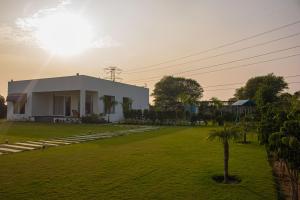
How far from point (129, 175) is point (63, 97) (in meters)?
28.6

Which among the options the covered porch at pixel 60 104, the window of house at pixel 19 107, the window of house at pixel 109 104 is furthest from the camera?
the window of house at pixel 19 107

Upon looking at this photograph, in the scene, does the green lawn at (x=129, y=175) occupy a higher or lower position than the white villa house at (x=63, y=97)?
lower

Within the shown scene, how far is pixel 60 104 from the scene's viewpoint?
3297 cm

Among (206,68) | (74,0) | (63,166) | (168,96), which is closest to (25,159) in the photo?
(63,166)

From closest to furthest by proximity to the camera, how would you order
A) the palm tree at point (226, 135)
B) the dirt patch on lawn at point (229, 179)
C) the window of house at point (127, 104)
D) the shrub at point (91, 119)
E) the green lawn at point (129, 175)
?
the green lawn at point (129, 175) < the dirt patch on lawn at point (229, 179) < the palm tree at point (226, 135) < the shrub at point (91, 119) < the window of house at point (127, 104)

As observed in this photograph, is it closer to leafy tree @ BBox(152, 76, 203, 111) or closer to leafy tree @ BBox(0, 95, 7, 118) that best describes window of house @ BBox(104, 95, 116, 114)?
leafy tree @ BBox(0, 95, 7, 118)

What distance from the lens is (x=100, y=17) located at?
15219 mm

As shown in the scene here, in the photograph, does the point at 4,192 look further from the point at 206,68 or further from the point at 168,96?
the point at 168,96

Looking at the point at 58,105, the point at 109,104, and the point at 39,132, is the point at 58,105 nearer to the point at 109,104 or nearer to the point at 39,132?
the point at 109,104

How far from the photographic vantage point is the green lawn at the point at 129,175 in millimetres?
4832

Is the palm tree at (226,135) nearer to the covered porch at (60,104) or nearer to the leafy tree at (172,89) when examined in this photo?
the covered porch at (60,104)

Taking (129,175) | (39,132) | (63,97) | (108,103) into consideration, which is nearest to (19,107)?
(63,97)

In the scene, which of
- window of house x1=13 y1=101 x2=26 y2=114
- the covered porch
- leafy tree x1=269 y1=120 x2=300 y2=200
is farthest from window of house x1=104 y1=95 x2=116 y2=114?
leafy tree x1=269 y1=120 x2=300 y2=200

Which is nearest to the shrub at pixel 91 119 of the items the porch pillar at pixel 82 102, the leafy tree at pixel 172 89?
the porch pillar at pixel 82 102
